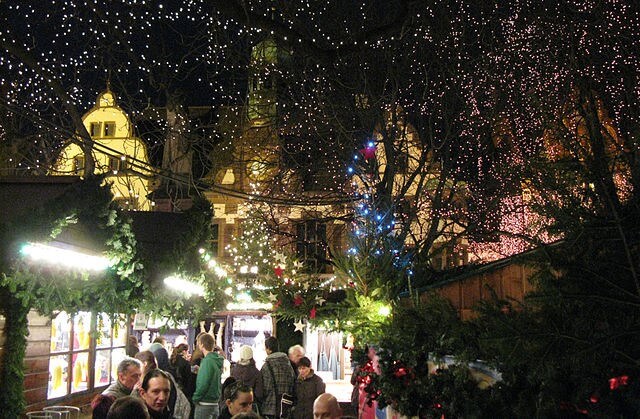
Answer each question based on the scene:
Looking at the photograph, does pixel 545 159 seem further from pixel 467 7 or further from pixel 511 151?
pixel 511 151

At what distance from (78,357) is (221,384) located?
247cm

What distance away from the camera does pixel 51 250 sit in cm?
585

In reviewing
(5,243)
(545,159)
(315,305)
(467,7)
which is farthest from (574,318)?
(467,7)

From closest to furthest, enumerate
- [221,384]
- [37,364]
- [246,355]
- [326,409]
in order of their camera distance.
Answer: [326,409] → [37,364] → [246,355] → [221,384]

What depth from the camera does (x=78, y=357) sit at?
10.8 metres

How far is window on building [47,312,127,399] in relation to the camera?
992 centimetres

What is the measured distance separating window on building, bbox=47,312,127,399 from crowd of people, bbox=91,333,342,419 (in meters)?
0.77

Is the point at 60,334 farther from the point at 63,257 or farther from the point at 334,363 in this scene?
the point at 334,363

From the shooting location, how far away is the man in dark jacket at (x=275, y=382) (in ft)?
35.4

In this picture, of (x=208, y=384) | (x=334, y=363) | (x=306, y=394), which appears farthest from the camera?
(x=334, y=363)

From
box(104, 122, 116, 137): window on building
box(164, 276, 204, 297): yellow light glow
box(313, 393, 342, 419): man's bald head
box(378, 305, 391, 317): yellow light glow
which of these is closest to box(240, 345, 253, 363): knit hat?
box(164, 276, 204, 297): yellow light glow

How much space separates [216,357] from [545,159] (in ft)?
27.6

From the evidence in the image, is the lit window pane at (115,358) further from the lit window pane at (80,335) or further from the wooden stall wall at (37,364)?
the wooden stall wall at (37,364)

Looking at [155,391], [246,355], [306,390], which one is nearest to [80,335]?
[246,355]
